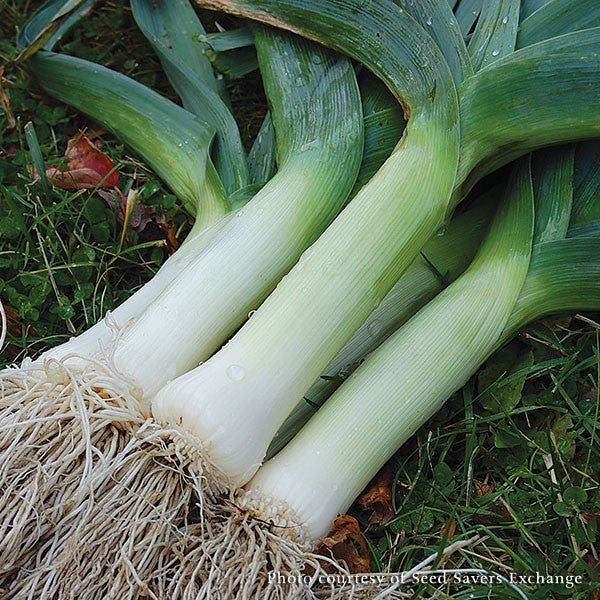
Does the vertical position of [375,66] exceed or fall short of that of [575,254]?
it exceeds it

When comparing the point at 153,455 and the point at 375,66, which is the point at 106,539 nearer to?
the point at 153,455

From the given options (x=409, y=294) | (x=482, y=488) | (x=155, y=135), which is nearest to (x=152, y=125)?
(x=155, y=135)

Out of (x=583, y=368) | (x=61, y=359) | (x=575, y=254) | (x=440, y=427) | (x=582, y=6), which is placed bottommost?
(x=583, y=368)

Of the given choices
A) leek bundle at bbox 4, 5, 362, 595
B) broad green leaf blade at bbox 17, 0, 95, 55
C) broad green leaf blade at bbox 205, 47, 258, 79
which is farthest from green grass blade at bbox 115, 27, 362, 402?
broad green leaf blade at bbox 17, 0, 95, 55

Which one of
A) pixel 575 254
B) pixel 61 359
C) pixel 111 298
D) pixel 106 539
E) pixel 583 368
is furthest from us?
pixel 111 298

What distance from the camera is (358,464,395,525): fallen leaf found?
4.52ft

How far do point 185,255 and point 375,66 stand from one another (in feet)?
1.84

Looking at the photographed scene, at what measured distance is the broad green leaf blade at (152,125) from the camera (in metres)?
1.57

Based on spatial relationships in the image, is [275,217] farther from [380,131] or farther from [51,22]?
[51,22]

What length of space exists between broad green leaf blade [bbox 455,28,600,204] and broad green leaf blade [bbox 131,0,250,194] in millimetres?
515

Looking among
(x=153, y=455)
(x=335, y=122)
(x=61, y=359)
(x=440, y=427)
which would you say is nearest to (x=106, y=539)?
(x=153, y=455)

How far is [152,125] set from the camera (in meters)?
1.63

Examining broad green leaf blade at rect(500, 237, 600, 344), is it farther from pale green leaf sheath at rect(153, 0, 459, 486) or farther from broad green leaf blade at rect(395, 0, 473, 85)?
broad green leaf blade at rect(395, 0, 473, 85)

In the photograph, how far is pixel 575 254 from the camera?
4.61 ft
